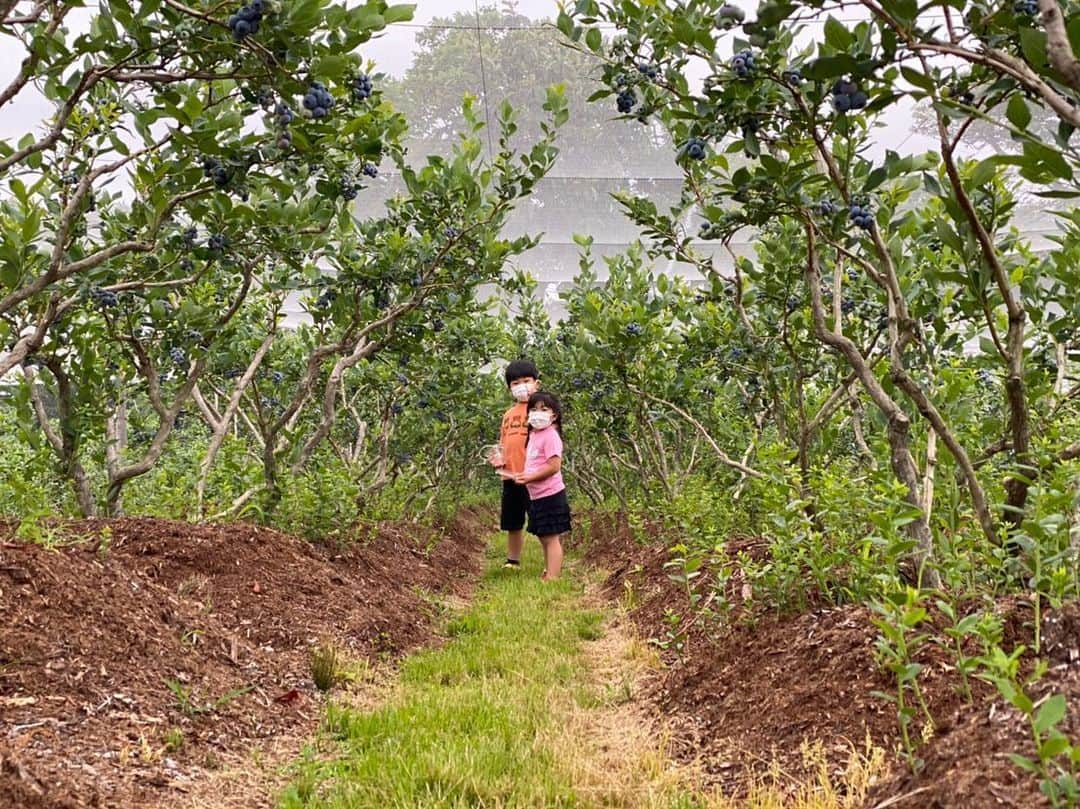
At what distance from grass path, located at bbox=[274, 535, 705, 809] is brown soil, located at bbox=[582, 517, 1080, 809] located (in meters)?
0.19

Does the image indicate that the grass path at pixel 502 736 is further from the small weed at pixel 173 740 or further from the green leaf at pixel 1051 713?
the green leaf at pixel 1051 713

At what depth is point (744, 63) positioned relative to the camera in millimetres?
2240

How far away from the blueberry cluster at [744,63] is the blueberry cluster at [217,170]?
164 centimetres

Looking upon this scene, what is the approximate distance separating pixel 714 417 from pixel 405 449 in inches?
137

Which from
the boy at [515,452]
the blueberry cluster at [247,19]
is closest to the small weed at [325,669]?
the blueberry cluster at [247,19]

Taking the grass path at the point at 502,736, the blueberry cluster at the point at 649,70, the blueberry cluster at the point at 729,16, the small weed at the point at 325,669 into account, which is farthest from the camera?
the small weed at the point at 325,669

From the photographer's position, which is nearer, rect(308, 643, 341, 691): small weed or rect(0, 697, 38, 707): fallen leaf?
rect(0, 697, 38, 707): fallen leaf

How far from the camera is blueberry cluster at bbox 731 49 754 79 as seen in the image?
7.36 feet

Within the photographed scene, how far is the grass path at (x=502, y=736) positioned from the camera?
2.26 m

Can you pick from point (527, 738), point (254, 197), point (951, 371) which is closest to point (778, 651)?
point (527, 738)

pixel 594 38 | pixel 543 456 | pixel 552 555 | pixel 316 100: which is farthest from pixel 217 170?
pixel 552 555

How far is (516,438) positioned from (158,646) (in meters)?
4.62

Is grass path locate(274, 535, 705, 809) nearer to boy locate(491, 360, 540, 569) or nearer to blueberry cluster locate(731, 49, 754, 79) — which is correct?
blueberry cluster locate(731, 49, 754, 79)

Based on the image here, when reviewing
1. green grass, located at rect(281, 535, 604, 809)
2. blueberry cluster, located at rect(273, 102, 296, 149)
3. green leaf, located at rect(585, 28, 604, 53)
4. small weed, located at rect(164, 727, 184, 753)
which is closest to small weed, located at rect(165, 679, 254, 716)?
small weed, located at rect(164, 727, 184, 753)
